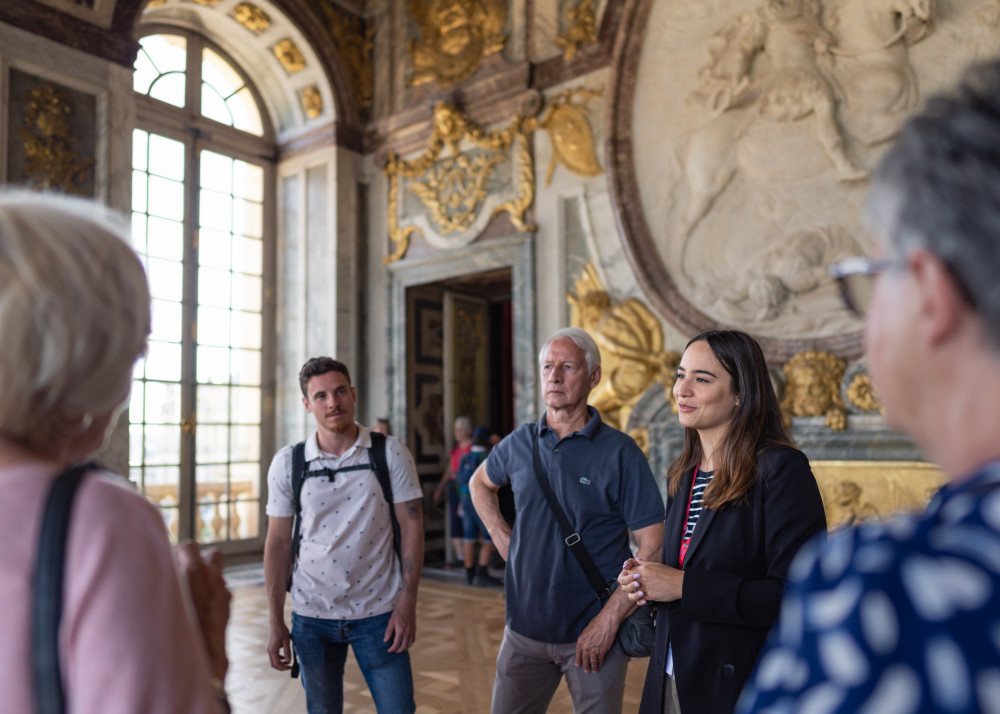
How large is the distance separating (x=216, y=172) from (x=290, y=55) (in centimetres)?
170

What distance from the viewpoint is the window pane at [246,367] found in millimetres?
9430

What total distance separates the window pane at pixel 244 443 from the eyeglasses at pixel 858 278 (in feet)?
30.2

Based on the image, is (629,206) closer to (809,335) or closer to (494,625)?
(809,335)

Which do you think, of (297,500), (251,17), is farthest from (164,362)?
(297,500)

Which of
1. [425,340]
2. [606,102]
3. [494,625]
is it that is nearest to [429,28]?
[606,102]

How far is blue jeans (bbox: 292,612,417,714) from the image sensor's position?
2861 mm

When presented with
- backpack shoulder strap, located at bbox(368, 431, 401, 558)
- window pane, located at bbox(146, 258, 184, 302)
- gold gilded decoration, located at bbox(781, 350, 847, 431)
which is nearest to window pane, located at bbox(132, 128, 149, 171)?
window pane, located at bbox(146, 258, 184, 302)

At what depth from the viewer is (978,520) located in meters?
0.61

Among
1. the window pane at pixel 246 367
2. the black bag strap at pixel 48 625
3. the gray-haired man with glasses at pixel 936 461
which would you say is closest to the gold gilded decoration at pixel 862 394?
the gray-haired man with glasses at pixel 936 461

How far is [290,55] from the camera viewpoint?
9.43m

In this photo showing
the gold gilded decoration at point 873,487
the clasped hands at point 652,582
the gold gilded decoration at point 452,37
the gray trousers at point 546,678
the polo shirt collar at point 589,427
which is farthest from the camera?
the gold gilded decoration at point 452,37

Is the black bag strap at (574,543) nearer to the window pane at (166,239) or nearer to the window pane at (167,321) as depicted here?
the window pane at (167,321)

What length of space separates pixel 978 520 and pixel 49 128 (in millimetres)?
7782

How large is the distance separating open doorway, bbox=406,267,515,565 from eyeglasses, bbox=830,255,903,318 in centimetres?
773
